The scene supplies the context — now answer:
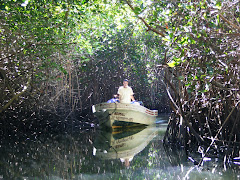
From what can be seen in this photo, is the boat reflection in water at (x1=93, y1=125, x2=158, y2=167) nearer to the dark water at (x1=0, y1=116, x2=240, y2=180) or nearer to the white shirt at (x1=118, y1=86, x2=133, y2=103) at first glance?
the dark water at (x1=0, y1=116, x2=240, y2=180)

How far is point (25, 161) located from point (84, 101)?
Answer: 28.3ft

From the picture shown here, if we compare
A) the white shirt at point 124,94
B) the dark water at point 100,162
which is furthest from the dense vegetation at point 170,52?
the white shirt at point 124,94

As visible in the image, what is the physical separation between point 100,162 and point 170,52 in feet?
7.56

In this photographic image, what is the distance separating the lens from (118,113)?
39.5ft

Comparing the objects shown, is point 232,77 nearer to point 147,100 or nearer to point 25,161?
point 25,161

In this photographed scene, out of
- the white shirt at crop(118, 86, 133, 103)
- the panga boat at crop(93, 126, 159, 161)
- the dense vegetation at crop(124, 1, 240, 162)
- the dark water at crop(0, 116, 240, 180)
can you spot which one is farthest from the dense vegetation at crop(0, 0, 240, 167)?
the white shirt at crop(118, 86, 133, 103)

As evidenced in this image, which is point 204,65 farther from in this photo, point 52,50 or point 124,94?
point 124,94

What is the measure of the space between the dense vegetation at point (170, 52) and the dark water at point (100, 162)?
1.92 ft

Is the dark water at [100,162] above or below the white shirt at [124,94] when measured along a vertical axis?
below

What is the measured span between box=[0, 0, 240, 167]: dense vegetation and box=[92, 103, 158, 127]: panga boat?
4.88ft

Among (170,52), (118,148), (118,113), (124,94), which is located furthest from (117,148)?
(124,94)

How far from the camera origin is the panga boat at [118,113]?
38.7 feet

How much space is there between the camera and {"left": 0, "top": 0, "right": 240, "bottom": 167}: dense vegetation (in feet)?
16.4

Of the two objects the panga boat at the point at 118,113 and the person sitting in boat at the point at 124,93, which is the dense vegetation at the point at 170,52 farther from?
the person sitting in boat at the point at 124,93
